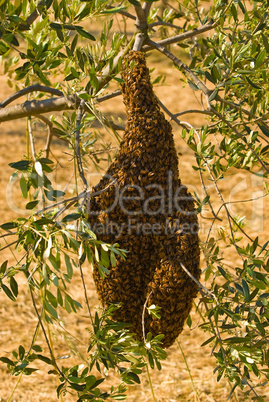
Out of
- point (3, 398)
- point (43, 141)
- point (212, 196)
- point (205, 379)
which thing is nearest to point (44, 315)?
point (3, 398)

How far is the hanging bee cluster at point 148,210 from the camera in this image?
3.38 feet

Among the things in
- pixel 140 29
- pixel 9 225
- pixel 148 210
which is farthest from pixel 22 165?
pixel 140 29

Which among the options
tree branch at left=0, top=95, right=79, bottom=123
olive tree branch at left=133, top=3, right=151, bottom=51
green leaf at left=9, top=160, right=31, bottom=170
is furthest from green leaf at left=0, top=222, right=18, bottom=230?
olive tree branch at left=133, top=3, right=151, bottom=51

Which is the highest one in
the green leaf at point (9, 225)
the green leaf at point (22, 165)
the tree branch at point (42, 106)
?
the tree branch at point (42, 106)

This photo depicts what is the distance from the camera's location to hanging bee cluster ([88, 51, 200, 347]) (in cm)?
103

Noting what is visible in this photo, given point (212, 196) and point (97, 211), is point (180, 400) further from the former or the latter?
point (212, 196)

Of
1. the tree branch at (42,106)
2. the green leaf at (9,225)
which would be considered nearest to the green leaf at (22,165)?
the green leaf at (9,225)

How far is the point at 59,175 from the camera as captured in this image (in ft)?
14.0

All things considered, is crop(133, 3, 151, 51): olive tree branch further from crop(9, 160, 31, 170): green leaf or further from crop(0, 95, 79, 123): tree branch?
crop(9, 160, 31, 170): green leaf

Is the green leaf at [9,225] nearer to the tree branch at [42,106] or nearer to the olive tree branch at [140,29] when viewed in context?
the tree branch at [42,106]

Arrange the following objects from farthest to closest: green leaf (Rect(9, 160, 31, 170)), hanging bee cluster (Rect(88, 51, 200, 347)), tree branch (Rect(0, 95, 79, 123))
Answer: tree branch (Rect(0, 95, 79, 123)), hanging bee cluster (Rect(88, 51, 200, 347)), green leaf (Rect(9, 160, 31, 170))

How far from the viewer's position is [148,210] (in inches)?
41.1

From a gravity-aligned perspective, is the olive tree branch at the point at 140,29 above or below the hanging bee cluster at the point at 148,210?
above

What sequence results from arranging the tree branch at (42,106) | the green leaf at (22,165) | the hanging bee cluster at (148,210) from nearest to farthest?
1. the green leaf at (22,165)
2. the hanging bee cluster at (148,210)
3. the tree branch at (42,106)
